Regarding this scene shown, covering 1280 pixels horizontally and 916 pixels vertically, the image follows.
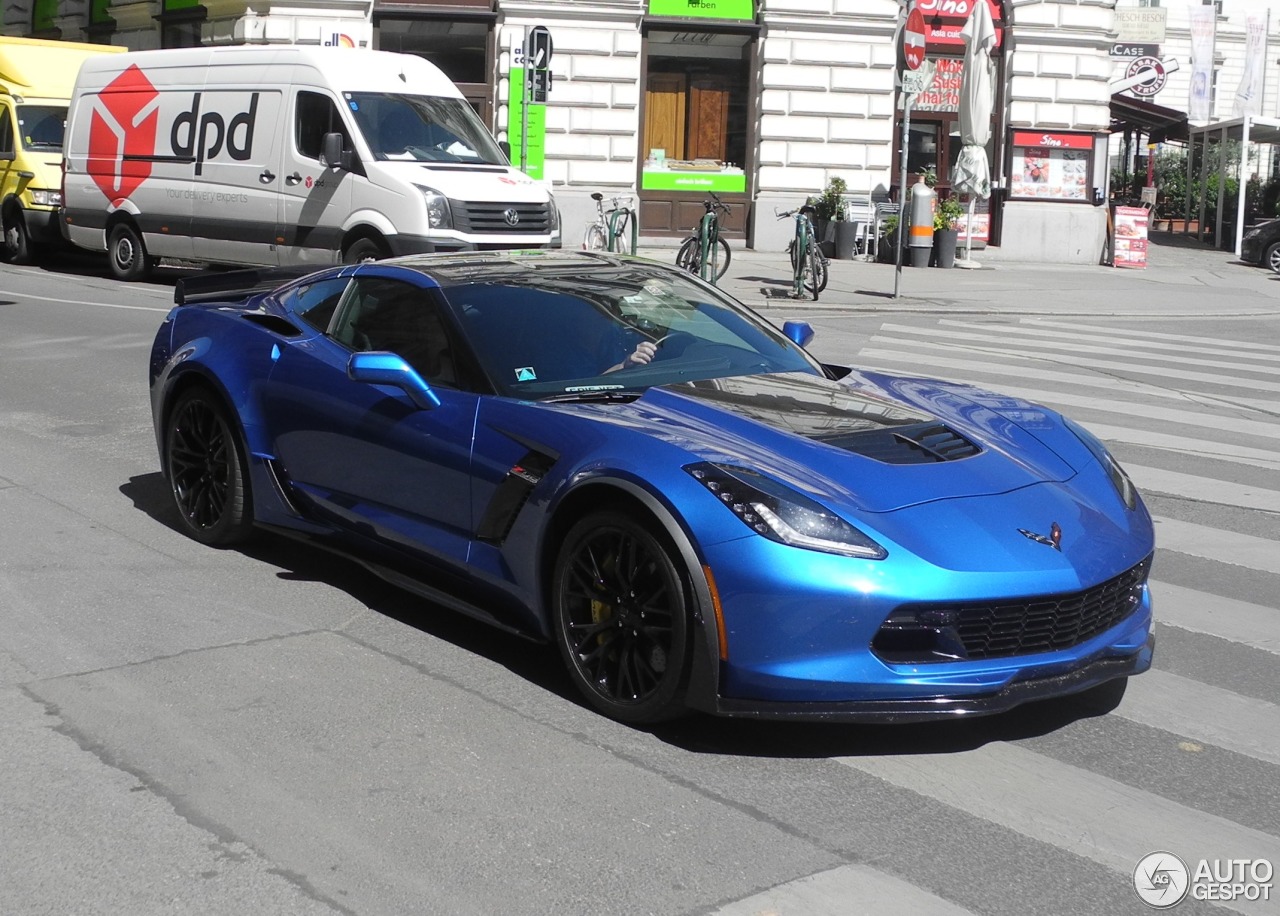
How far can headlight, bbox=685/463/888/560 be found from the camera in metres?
4.32

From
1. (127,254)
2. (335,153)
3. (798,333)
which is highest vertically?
(335,153)

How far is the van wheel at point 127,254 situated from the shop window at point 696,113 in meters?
10.7

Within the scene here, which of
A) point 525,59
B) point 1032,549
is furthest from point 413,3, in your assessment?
point 1032,549

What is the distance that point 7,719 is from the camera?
4699 millimetres

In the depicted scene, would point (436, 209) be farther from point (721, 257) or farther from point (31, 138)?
point (31, 138)

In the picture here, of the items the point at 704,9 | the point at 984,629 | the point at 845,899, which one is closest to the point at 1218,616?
the point at 984,629

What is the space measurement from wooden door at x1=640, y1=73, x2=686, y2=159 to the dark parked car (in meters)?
10.6

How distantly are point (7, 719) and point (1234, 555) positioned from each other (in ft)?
17.2

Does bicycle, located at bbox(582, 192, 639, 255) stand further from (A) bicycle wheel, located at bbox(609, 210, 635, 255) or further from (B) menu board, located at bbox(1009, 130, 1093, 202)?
(B) menu board, located at bbox(1009, 130, 1093, 202)

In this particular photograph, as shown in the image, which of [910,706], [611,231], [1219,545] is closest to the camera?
[910,706]

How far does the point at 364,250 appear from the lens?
16625 millimetres

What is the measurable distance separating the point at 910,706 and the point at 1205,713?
1.27 metres

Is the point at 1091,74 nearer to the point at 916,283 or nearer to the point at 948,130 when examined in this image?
the point at 948,130

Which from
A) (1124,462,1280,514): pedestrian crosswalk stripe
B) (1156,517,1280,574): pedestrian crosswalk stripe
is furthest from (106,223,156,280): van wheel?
(1156,517,1280,574): pedestrian crosswalk stripe
